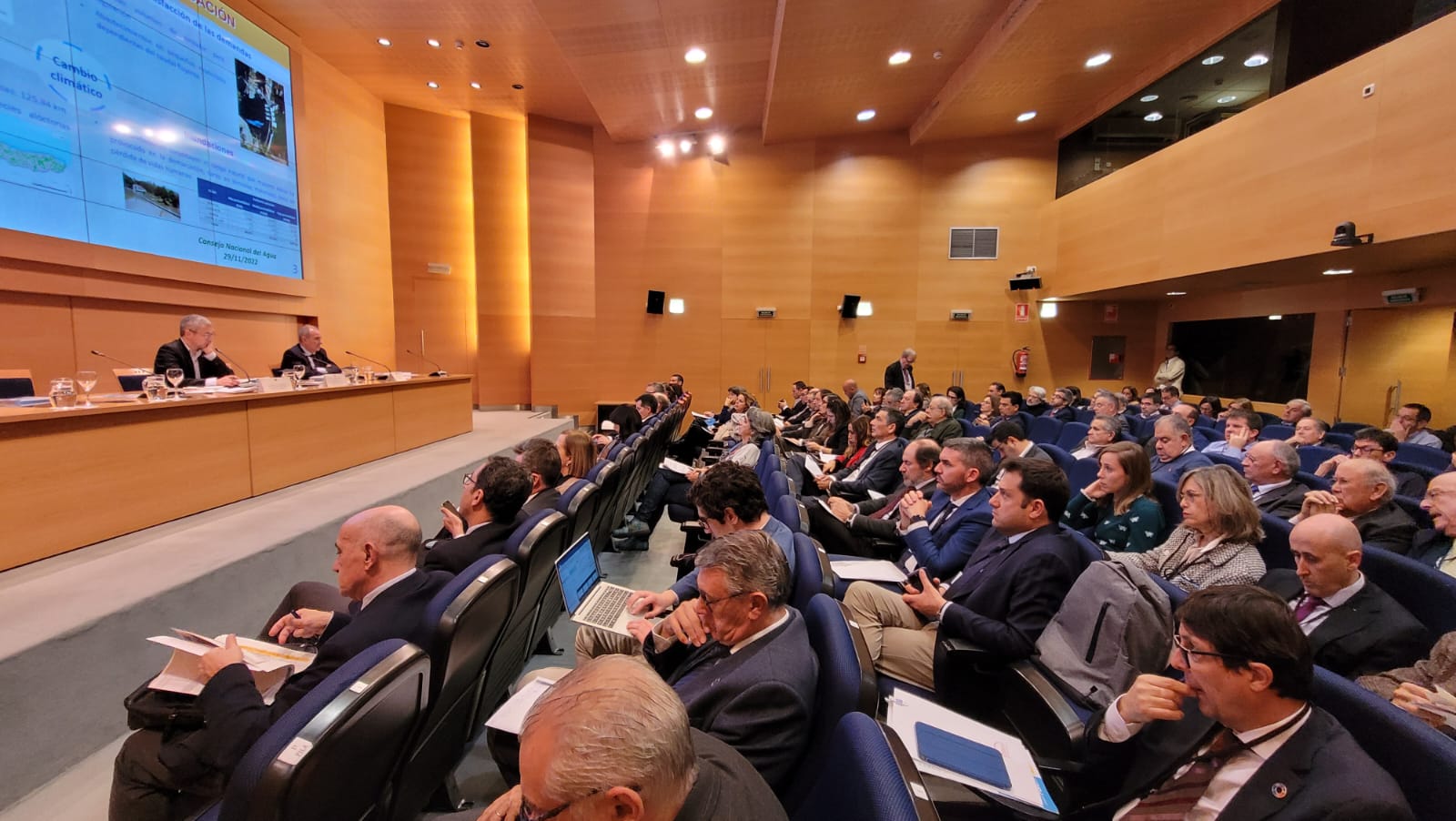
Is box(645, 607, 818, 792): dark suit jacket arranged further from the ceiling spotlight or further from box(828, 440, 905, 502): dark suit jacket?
the ceiling spotlight

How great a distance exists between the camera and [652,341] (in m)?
10.6

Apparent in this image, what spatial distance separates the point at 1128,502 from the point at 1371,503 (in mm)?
1028

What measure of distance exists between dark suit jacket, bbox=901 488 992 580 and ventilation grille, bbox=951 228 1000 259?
28.2ft

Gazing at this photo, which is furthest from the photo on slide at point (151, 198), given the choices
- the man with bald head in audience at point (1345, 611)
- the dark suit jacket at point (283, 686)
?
the man with bald head in audience at point (1345, 611)

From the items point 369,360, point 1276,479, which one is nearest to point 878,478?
point 1276,479

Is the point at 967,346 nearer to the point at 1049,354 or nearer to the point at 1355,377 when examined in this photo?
the point at 1049,354

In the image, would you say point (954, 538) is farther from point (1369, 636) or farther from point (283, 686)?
point (283, 686)

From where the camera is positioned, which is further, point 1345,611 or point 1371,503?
point 1371,503

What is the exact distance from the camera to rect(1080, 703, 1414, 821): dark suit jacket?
976 millimetres

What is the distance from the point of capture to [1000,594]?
203cm

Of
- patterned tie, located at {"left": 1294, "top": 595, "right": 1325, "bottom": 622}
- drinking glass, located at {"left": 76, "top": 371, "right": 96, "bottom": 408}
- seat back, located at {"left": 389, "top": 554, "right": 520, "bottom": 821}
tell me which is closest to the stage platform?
drinking glass, located at {"left": 76, "top": 371, "right": 96, "bottom": 408}

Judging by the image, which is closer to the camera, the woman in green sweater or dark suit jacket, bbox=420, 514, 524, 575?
dark suit jacket, bbox=420, 514, 524, 575

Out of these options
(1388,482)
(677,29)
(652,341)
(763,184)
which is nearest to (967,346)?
(763,184)

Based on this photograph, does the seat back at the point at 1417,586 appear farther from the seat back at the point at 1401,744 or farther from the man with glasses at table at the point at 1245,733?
the man with glasses at table at the point at 1245,733
